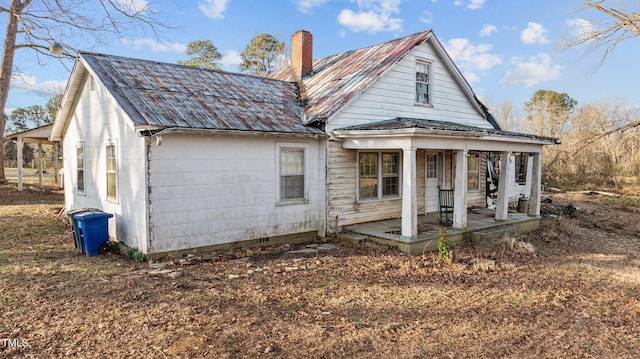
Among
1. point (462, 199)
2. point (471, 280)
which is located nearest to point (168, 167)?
point (471, 280)

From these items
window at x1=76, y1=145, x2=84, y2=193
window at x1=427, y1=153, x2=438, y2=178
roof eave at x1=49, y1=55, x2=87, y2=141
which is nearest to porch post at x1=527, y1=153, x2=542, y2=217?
window at x1=427, y1=153, x2=438, y2=178

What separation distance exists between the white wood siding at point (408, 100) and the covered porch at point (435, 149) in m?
0.44

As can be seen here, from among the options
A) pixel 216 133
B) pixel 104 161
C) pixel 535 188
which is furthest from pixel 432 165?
pixel 104 161

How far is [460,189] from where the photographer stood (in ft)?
35.2

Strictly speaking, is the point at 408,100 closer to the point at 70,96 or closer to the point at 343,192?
the point at 343,192

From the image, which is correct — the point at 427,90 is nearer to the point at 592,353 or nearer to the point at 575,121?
the point at 592,353

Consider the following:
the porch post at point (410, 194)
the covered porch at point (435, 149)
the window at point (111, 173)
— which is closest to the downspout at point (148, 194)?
the window at point (111, 173)

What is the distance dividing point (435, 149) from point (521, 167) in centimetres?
1038

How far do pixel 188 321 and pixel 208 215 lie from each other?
3.90 m

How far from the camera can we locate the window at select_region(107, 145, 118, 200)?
32.2ft

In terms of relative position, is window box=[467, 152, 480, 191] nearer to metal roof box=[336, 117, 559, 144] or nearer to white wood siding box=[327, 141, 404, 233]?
metal roof box=[336, 117, 559, 144]

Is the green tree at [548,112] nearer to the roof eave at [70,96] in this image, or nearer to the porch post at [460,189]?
the porch post at [460,189]

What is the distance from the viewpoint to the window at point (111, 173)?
981 cm

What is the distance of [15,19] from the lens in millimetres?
20875
